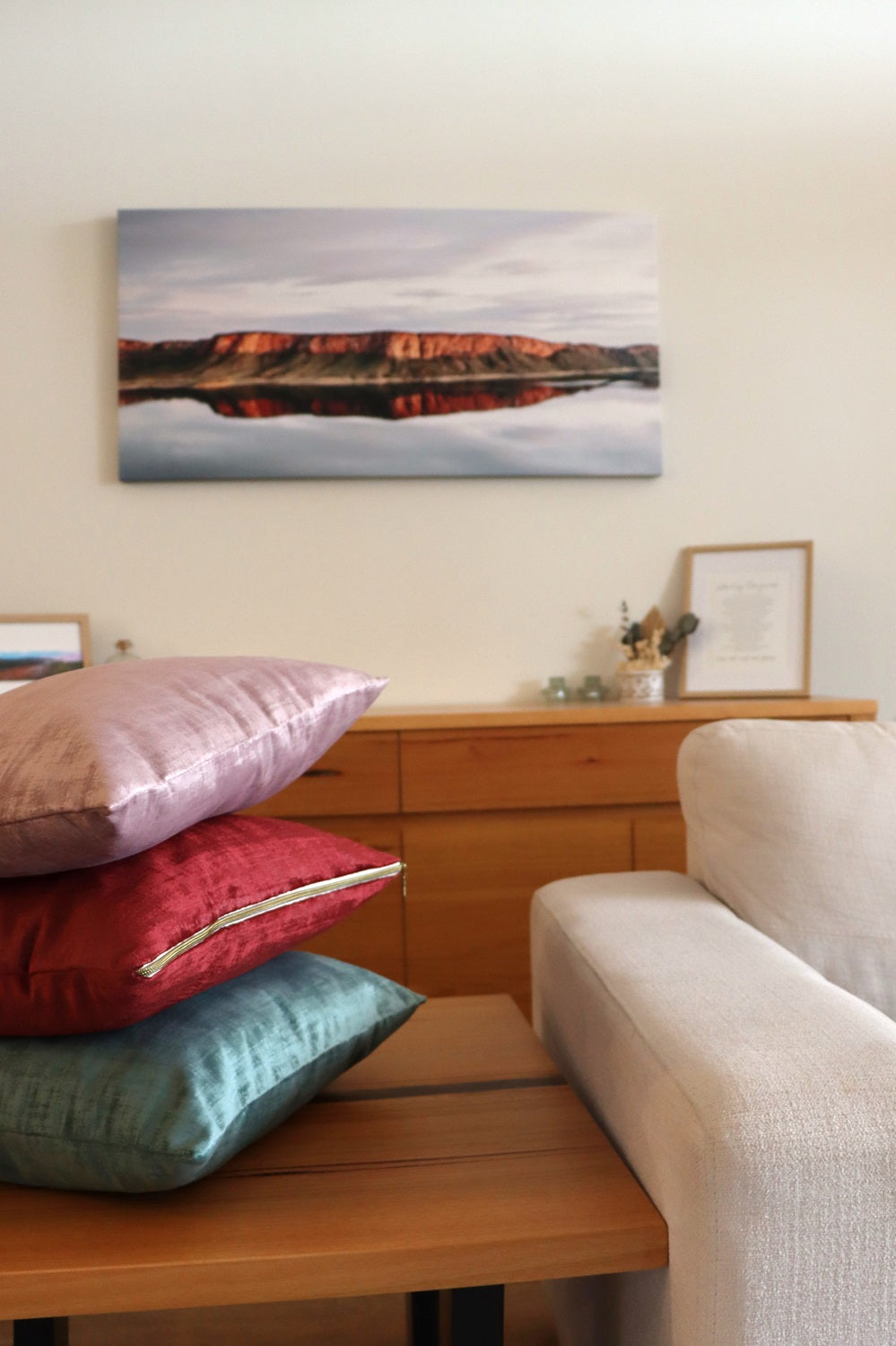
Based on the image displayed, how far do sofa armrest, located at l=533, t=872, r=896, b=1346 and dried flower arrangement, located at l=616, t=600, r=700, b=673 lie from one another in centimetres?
179

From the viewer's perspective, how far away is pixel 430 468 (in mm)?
2773

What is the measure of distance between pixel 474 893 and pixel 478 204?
5.74 ft

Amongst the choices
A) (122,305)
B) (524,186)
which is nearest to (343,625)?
(122,305)

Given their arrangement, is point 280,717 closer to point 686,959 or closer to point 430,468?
point 686,959

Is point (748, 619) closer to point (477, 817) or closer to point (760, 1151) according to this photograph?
point (477, 817)

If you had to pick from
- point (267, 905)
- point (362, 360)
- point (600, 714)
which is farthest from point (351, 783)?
point (267, 905)

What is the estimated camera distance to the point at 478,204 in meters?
2.84

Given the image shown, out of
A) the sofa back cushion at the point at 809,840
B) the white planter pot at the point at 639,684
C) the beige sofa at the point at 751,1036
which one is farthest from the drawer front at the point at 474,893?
the sofa back cushion at the point at 809,840

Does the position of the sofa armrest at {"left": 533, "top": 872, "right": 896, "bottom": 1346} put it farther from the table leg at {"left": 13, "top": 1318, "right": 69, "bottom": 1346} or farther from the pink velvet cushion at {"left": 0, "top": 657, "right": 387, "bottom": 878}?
the table leg at {"left": 13, "top": 1318, "right": 69, "bottom": 1346}

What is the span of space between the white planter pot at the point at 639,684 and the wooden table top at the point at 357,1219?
178 centimetres

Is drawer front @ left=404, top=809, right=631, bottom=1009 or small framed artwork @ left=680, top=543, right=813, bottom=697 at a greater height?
small framed artwork @ left=680, top=543, right=813, bottom=697

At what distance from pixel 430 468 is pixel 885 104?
157cm

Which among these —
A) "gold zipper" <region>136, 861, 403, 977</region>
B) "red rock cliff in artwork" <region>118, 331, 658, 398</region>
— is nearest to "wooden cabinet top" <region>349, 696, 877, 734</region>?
"red rock cliff in artwork" <region>118, 331, 658, 398</region>

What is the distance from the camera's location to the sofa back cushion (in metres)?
1.15
